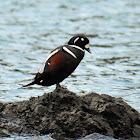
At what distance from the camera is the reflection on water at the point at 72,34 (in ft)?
33.8

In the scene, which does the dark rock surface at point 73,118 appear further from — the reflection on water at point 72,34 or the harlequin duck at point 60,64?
the reflection on water at point 72,34

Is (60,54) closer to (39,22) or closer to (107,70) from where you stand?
(107,70)

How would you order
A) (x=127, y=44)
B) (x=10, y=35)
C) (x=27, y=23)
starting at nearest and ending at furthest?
(x=127, y=44) → (x=10, y=35) → (x=27, y=23)

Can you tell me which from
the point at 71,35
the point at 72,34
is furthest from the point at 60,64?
the point at 72,34

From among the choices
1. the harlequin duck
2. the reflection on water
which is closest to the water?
the reflection on water

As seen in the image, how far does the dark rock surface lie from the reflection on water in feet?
6.58

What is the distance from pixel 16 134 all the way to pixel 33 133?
254mm

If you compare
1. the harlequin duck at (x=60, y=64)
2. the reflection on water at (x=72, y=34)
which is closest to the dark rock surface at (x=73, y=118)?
the harlequin duck at (x=60, y=64)

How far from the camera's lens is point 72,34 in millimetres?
16250

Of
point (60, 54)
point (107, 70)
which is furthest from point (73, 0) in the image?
point (60, 54)

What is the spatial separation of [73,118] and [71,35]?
10.0 meters

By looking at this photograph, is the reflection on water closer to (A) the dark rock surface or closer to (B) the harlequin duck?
(A) the dark rock surface

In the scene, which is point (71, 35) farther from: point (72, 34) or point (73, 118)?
point (73, 118)

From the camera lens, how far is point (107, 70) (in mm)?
11836
